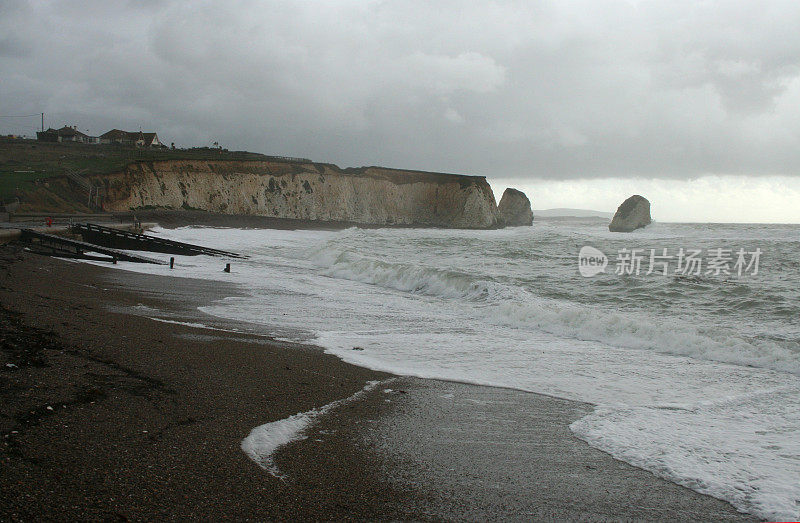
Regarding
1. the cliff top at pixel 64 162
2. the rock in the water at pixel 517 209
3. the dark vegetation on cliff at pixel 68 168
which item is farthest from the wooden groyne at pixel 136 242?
the rock in the water at pixel 517 209

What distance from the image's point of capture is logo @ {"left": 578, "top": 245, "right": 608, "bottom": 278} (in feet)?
63.7

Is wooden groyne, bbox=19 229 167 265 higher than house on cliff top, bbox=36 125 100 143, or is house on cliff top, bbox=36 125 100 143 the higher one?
house on cliff top, bbox=36 125 100 143

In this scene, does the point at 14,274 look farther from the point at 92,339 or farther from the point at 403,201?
the point at 403,201

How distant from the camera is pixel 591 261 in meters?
22.8

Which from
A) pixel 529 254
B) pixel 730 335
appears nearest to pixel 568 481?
pixel 730 335

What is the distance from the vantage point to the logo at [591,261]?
19406mm

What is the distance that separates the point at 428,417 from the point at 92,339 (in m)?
4.30

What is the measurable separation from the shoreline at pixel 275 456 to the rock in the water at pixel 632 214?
7080cm

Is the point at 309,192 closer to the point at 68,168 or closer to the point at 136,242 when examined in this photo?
the point at 68,168

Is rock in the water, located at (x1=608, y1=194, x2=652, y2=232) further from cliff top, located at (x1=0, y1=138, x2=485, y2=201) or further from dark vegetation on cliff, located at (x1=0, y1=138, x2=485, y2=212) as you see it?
cliff top, located at (x1=0, y1=138, x2=485, y2=201)

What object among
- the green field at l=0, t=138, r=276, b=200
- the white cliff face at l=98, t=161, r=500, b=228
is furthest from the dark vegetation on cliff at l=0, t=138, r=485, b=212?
the white cliff face at l=98, t=161, r=500, b=228

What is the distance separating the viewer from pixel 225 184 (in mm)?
67875

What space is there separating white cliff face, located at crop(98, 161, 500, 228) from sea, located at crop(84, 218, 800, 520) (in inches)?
1681

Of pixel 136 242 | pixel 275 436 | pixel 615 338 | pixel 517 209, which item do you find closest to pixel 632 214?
pixel 517 209
